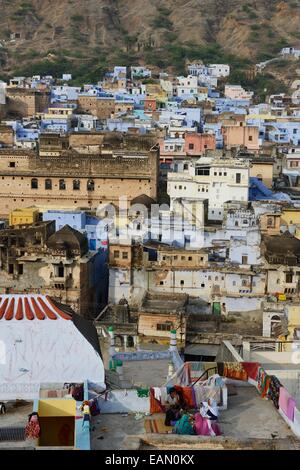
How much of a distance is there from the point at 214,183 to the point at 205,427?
2172 centimetres

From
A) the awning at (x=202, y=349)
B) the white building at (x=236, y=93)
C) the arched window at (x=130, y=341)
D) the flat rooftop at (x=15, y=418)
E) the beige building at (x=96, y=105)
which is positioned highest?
the white building at (x=236, y=93)

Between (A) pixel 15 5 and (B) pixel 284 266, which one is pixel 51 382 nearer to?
(B) pixel 284 266

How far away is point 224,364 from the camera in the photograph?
1077cm

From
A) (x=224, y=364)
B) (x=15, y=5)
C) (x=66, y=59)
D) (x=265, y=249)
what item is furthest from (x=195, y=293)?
(x=15, y=5)

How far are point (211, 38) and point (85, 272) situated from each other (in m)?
69.8

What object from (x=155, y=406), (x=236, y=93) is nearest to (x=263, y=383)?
(x=155, y=406)

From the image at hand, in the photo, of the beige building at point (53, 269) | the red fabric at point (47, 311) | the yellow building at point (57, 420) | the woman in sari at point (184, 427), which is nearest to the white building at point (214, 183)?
the beige building at point (53, 269)

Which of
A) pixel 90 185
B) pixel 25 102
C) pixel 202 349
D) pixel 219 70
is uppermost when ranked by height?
pixel 219 70

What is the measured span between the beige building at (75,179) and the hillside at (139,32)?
43.3 metres

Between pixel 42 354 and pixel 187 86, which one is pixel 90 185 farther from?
pixel 187 86

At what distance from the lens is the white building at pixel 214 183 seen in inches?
1166

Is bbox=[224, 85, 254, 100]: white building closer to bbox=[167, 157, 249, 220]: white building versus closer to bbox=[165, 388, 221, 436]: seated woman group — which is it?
bbox=[167, 157, 249, 220]: white building

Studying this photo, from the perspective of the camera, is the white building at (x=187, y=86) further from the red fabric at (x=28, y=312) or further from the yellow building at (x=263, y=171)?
the red fabric at (x=28, y=312)

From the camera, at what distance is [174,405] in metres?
9.31
